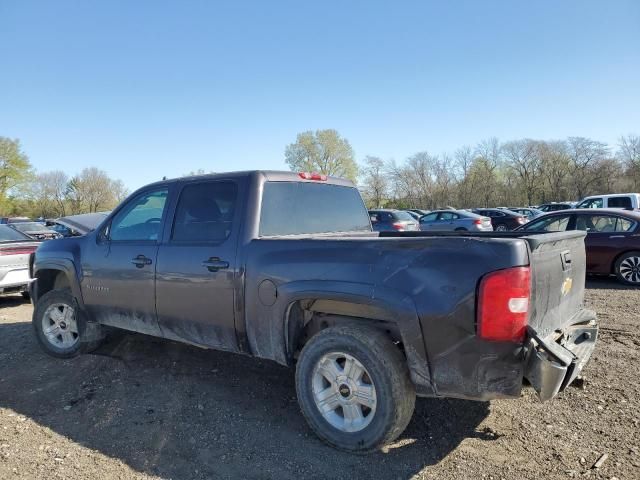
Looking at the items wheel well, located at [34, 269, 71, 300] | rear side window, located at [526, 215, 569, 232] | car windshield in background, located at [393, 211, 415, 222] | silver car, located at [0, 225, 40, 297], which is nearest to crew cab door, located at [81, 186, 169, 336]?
wheel well, located at [34, 269, 71, 300]

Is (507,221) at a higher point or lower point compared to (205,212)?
lower

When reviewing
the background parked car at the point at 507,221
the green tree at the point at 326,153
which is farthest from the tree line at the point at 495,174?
the background parked car at the point at 507,221

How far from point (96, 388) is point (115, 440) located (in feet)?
3.51

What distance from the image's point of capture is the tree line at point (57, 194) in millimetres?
56041

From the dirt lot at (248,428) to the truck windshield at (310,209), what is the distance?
1.51 m

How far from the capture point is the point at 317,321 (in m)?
3.31

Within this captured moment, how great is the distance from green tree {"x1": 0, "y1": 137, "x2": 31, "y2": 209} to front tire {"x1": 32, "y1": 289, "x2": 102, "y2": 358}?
60.3 meters

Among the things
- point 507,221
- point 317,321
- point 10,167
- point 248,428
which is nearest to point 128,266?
point 248,428

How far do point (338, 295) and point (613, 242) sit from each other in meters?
8.32

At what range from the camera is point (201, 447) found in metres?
3.10

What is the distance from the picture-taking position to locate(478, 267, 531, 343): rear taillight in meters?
2.42

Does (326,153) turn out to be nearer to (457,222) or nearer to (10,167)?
(10,167)

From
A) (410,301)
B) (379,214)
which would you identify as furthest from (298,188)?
(379,214)

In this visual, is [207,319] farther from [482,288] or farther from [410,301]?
[482,288]
